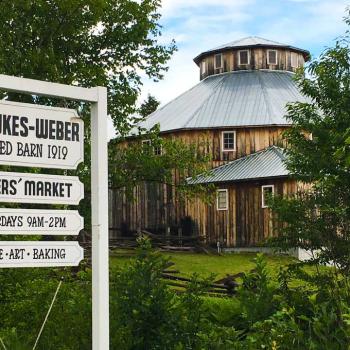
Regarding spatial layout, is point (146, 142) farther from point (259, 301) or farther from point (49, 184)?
point (49, 184)

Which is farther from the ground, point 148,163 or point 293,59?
point 293,59

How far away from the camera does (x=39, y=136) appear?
6145mm

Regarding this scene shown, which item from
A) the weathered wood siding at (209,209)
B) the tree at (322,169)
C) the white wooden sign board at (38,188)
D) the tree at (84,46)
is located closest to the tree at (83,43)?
the tree at (84,46)

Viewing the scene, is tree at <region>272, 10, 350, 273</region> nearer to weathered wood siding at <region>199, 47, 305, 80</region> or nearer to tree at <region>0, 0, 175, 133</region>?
tree at <region>0, 0, 175, 133</region>

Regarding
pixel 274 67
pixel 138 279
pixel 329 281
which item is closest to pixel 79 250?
pixel 138 279

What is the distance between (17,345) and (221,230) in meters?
33.5

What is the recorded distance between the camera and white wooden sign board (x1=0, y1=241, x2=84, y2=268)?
19.5ft

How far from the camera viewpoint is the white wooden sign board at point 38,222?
19.6 ft

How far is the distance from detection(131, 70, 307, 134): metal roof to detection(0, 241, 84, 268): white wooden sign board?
118 feet

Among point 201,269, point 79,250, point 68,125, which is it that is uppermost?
point 68,125

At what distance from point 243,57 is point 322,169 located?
37.2 meters

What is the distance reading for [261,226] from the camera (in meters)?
38.8

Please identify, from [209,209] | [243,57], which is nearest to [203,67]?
[243,57]

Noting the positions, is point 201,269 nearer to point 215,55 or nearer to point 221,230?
point 221,230
